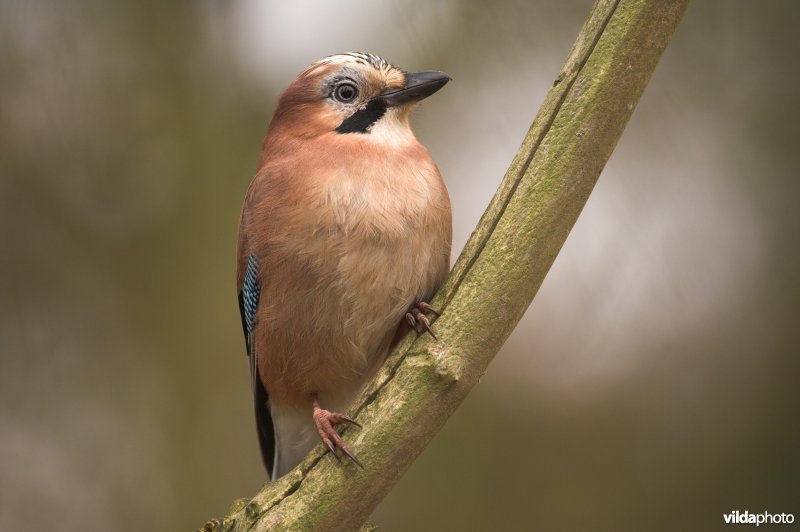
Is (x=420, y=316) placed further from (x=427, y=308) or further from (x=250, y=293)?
(x=250, y=293)

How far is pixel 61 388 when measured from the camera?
400 cm

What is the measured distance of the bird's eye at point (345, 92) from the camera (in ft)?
9.39

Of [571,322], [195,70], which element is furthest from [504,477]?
[195,70]

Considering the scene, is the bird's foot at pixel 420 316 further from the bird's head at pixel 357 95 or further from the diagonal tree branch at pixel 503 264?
the bird's head at pixel 357 95

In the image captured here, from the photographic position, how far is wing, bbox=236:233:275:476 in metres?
2.79

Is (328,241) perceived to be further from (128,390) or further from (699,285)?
(128,390)

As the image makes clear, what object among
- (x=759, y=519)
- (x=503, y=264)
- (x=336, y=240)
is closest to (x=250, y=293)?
(x=336, y=240)

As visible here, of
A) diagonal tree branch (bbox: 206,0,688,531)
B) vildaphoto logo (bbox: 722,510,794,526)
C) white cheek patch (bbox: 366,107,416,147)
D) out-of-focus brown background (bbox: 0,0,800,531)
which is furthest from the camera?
out-of-focus brown background (bbox: 0,0,800,531)

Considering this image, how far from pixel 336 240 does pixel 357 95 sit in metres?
0.65

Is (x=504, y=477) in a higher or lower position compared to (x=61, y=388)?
lower

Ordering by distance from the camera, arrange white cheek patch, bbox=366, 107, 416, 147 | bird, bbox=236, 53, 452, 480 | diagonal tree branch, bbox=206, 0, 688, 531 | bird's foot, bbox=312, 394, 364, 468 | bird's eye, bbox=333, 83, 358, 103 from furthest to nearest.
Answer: bird's eye, bbox=333, 83, 358, 103 < white cheek patch, bbox=366, 107, 416, 147 < bird, bbox=236, 53, 452, 480 < bird's foot, bbox=312, 394, 364, 468 < diagonal tree branch, bbox=206, 0, 688, 531

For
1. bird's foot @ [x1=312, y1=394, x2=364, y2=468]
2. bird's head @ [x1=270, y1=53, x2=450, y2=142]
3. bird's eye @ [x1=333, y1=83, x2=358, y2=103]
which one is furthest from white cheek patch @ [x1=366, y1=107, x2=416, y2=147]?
bird's foot @ [x1=312, y1=394, x2=364, y2=468]

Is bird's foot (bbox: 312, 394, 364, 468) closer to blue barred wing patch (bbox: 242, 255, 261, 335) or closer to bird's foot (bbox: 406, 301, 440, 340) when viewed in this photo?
bird's foot (bbox: 406, 301, 440, 340)

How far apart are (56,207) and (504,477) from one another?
246 centimetres
